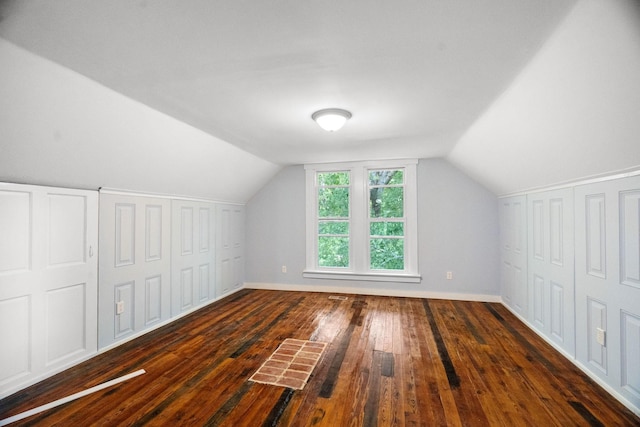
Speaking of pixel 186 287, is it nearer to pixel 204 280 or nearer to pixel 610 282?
pixel 204 280

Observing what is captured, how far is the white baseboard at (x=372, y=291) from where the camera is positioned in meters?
4.58

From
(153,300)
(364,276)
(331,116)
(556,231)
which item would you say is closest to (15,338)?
(153,300)

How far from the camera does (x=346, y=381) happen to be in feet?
7.73

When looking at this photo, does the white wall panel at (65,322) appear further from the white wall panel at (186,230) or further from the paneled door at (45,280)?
the white wall panel at (186,230)

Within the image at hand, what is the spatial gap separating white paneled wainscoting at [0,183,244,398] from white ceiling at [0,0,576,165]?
129 cm

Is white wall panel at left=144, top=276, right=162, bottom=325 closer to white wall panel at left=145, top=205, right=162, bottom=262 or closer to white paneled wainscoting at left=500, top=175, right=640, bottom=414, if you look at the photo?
white wall panel at left=145, top=205, right=162, bottom=262

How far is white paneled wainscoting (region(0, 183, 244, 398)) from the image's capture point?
2258 millimetres

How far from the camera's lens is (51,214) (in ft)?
8.22

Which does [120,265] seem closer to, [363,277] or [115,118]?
[115,118]

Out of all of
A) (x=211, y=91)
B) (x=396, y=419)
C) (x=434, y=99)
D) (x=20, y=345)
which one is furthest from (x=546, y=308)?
(x=20, y=345)

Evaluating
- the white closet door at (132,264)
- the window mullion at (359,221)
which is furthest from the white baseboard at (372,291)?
the white closet door at (132,264)

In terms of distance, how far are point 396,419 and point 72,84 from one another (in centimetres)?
302

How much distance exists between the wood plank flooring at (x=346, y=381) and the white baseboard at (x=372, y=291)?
0.81 m

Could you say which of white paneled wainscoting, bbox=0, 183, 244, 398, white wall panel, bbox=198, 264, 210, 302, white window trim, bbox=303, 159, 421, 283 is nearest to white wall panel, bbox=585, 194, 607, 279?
white window trim, bbox=303, 159, 421, 283
